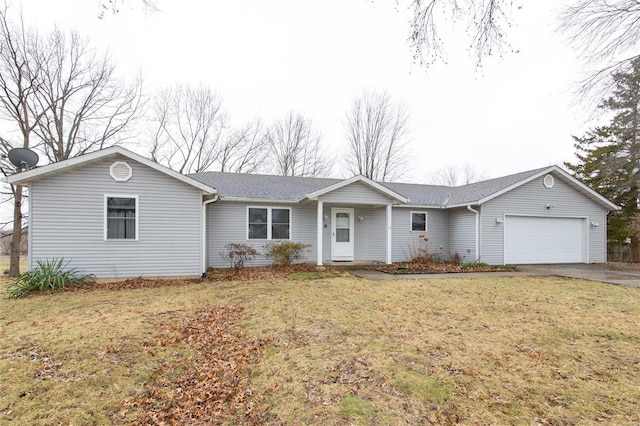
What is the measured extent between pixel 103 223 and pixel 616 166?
19615 millimetres

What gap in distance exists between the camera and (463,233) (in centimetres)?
1436

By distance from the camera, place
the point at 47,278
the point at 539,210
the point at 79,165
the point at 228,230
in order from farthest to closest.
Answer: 1. the point at 539,210
2. the point at 228,230
3. the point at 79,165
4. the point at 47,278

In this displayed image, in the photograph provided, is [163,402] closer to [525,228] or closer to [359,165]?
[525,228]

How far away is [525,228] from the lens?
Result: 14148 millimetres

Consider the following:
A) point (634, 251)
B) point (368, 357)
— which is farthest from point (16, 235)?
point (634, 251)

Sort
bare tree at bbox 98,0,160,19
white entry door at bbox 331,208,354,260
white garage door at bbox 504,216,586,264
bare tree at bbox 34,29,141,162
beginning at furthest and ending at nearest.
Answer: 1. white garage door at bbox 504,216,586,264
2. white entry door at bbox 331,208,354,260
3. bare tree at bbox 34,29,141,162
4. bare tree at bbox 98,0,160,19

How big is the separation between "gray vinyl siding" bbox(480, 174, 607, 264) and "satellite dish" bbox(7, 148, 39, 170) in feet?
51.3

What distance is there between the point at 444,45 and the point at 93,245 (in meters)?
10.1

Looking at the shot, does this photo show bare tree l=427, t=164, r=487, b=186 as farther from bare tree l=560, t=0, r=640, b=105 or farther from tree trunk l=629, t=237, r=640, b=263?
bare tree l=560, t=0, r=640, b=105

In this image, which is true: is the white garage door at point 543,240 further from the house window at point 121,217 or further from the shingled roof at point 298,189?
the house window at point 121,217

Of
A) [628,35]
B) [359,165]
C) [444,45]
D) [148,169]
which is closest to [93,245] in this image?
[148,169]

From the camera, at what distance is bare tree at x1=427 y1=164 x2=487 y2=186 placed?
39144 millimetres

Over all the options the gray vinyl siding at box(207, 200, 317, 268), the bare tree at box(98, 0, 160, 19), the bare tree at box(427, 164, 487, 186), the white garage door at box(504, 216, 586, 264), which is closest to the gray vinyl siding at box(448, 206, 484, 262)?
the white garage door at box(504, 216, 586, 264)

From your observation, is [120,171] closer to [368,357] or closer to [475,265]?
[368,357]
